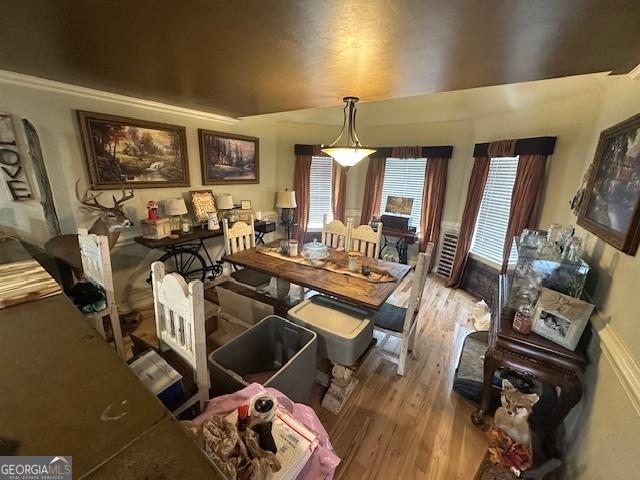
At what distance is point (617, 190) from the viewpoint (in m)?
1.35

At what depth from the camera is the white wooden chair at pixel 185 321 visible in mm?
1081

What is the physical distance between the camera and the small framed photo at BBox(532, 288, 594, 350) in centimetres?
123

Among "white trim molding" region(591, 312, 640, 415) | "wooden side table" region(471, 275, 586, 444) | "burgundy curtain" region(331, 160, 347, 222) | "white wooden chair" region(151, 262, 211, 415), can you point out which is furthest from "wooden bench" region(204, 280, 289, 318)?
"burgundy curtain" region(331, 160, 347, 222)

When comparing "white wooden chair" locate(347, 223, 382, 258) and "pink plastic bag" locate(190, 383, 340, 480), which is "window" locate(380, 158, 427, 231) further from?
"pink plastic bag" locate(190, 383, 340, 480)

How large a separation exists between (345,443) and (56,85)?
3.47 meters

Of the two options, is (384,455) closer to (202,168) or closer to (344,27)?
(344,27)

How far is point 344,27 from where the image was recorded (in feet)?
3.51

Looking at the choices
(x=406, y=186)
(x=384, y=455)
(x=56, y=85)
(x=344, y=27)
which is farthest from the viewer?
(x=406, y=186)

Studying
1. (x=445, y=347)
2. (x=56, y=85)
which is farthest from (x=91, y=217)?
(x=445, y=347)

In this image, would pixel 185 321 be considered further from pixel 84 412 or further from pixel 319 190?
pixel 319 190

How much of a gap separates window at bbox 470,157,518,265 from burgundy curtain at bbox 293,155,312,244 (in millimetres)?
2652

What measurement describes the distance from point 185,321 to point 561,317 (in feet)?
6.04

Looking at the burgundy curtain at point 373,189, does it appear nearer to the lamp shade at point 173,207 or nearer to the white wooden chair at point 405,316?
the white wooden chair at point 405,316

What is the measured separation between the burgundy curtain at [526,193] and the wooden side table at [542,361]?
175 cm
